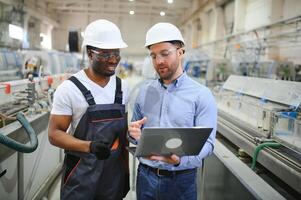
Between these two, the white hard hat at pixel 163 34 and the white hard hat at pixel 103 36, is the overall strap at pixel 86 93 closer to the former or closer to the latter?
the white hard hat at pixel 103 36

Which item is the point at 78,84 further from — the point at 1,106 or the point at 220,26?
the point at 220,26

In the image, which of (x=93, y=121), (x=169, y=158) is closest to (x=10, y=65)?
(x=93, y=121)

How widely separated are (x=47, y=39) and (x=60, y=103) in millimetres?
13081

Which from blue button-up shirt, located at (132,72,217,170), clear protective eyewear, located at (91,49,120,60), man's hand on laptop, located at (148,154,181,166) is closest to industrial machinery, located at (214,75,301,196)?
blue button-up shirt, located at (132,72,217,170)

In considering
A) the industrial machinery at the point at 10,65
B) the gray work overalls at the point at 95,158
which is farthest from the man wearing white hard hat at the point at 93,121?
the industrial machinery at the point at 10,65

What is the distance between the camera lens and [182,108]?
1.23 meters

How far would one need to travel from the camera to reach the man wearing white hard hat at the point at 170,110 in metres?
1.21

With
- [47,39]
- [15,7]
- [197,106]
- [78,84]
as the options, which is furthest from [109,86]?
[47,39]

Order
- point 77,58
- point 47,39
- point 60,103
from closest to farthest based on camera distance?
point 60,103, point 77,58, point 47,39

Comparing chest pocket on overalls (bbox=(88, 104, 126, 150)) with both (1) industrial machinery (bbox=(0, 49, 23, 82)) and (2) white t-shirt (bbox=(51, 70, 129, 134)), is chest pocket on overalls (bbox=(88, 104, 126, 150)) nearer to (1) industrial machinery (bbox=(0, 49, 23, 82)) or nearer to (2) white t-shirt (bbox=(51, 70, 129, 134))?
(2) white t-shirt (bbox=(51, 70, 129, 134))

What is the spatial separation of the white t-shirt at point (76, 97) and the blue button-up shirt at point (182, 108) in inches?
7.3

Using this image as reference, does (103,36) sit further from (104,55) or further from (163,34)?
(163,34)

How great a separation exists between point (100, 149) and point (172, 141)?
31 cm

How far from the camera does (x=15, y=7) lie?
336 inches
